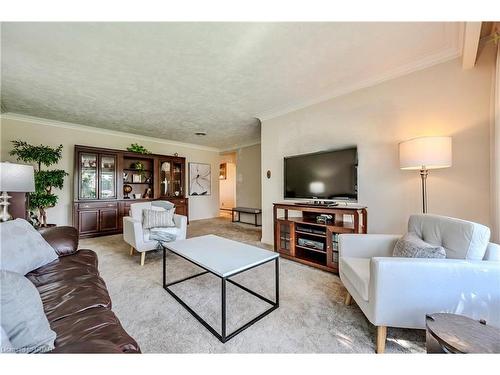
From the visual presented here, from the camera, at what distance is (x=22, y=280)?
83cm

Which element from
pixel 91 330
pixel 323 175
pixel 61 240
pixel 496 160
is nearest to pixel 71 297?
pixel 91 330

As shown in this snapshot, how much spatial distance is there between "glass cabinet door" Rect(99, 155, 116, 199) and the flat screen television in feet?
11.7

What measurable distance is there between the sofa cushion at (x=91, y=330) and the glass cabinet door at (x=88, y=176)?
3764mm

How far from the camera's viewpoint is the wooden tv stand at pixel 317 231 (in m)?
2.28

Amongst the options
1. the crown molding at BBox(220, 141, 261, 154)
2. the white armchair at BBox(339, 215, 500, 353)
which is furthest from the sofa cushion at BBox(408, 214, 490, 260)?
the crown molding at BBox(220, 141, 261, 154)

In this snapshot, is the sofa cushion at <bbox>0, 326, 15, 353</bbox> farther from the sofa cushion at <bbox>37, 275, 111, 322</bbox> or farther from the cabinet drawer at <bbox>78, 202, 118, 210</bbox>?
the cabinet drawer at <bbox>78, 202, 118, 210</bbox>

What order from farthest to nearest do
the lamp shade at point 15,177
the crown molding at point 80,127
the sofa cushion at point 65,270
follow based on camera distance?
1. the crown molding at point 80,127
2. the lamp shade at point 15,177
3. the sofa cushion at point 65,270

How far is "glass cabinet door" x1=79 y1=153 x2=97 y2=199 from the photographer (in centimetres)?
386

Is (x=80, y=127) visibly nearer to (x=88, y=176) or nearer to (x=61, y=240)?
(x=88, y=176)

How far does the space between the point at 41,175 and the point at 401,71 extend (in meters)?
5.32

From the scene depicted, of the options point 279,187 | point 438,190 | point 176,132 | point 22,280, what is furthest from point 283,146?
point 22,280

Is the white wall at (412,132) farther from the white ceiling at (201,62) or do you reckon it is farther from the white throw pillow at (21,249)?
the white throw pillow at (21,249)

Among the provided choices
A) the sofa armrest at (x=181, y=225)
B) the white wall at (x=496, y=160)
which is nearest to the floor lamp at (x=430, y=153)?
the white wall at (x=496, y=160)

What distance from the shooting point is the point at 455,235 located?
1.32 meters
